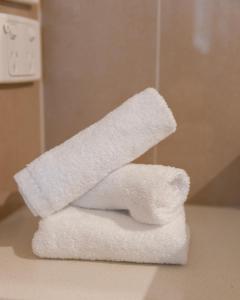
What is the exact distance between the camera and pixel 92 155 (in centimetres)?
70

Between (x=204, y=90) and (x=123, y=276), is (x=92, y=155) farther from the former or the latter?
(x=204, y=90)

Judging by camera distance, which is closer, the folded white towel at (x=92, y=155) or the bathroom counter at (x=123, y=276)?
the bathroom counter at (x=123, y=276)

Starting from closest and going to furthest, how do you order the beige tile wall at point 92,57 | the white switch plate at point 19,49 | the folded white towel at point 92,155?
the folded white towel at point 92,155 → the white switch plate at point 19,49 → the beige tile wall at point 92,57

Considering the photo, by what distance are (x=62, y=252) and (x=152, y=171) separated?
0.18m

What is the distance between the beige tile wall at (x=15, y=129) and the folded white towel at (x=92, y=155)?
0.53ft

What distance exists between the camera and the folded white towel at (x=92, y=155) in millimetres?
695

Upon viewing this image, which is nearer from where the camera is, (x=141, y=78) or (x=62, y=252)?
(x=62, y=252)

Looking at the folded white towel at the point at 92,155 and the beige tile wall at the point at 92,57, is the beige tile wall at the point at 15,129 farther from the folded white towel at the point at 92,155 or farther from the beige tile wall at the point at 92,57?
the folded white towel at the point at 92,155

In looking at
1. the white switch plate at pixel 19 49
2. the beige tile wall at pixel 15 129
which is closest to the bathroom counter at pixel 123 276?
the beige tile wall at pixel 15 129

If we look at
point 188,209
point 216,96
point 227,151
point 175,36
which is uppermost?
point 175,36

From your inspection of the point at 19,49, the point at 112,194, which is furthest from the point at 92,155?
the point at 19,49

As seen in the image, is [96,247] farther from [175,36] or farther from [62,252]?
[175,36]

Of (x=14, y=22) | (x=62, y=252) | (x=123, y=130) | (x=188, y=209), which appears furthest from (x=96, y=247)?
(x=14, y=22)

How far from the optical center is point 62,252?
677 millimetres
